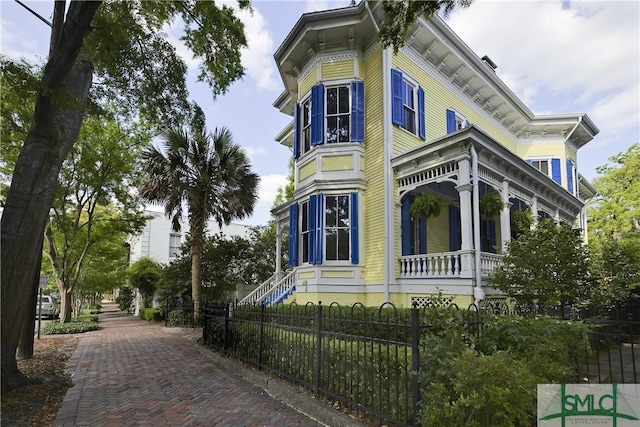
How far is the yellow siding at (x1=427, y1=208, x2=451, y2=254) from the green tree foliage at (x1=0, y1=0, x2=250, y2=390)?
807cm

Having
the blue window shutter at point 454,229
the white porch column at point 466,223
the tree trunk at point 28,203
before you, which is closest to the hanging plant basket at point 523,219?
the white porch column at point 466,223

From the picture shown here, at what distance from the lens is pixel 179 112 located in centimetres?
861

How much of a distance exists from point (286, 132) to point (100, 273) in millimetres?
15633

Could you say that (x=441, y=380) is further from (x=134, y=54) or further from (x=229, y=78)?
(x=134, y=54)

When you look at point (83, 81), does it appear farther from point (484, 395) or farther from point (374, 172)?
point (374, 172)

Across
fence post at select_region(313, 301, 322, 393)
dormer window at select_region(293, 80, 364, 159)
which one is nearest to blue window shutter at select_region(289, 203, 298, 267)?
dormer window at select_region(293, 80, 364, 159)

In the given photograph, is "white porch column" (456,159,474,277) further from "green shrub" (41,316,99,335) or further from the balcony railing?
"green shrub" (41,316,99,335)

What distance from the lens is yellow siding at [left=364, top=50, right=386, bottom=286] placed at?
1120 centimetres

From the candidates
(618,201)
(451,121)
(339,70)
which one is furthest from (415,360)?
(618,201)

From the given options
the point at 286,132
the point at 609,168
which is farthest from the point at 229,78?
the point at 609,168

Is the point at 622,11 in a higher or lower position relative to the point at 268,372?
higher

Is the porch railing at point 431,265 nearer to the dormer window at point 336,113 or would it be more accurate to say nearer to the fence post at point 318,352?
the dormer window at point 336,113

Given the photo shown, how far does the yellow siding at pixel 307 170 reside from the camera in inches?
481

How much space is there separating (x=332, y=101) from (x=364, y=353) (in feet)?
30.5
